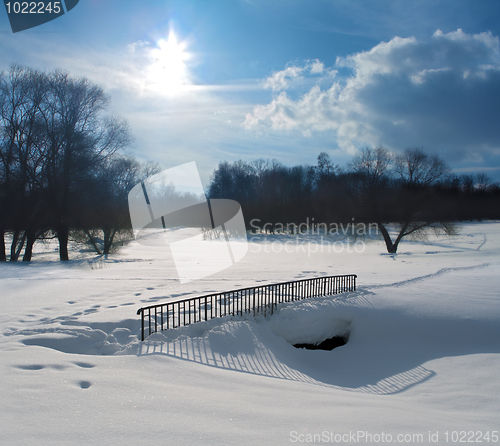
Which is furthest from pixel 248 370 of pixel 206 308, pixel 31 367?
pixel 31 367

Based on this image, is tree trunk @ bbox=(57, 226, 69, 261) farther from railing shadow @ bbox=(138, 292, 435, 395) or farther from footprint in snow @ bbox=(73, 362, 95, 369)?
footprint in snow @ bbox=(73, 362, 95, 369)

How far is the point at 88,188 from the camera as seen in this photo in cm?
2211

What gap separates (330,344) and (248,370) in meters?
4.06

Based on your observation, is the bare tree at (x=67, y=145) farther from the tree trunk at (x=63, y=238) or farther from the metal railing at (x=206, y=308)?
the metal railing at (x=206, y=308)

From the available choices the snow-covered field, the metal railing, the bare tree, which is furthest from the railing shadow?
the bare tree

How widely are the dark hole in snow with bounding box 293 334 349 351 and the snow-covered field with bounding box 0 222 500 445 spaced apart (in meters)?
0.26

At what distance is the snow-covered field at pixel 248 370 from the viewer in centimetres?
333

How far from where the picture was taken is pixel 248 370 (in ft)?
19.2

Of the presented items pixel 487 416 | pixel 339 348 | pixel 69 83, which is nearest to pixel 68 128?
pixel 69 83

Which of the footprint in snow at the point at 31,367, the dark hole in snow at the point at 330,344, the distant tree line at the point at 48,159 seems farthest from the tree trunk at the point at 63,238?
the dark hole in snow at the point at 330,344

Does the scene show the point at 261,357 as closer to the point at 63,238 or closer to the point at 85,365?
the point at 85,365

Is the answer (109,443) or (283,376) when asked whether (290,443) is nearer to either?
(109,443)

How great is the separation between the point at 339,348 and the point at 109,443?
23.0 ft

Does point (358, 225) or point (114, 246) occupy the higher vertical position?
point (358, 225)
